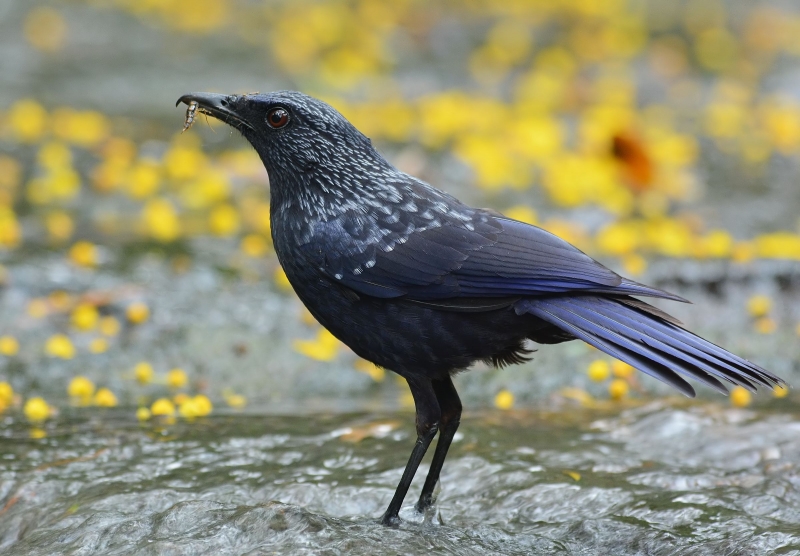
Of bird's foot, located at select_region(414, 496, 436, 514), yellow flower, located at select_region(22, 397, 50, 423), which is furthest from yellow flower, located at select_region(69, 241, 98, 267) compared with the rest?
bird's foot, located at select_region(414, 496, 436, 514)

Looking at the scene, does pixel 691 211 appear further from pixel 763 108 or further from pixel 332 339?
pixel 332 339

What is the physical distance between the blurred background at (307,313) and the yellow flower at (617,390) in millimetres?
35

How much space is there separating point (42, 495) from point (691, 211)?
19.5 ft

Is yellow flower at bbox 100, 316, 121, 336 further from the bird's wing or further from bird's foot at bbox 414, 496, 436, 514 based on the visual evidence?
bird's foot at bbox 414, 496, 436, 514

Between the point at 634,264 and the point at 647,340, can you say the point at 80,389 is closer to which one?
the point at 647,340

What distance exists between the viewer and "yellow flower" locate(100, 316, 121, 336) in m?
6.25

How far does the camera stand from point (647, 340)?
12.4ft

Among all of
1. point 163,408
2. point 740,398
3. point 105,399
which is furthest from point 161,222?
point 740,398

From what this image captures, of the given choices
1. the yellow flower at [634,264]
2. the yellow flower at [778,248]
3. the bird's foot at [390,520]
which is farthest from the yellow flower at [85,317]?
the yellow flower at [778,248]

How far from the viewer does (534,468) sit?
4414 millimetres

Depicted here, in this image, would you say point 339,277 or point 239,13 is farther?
point 239,13

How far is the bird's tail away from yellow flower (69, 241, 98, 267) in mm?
3944

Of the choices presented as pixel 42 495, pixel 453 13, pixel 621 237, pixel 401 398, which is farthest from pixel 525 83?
pixel 42 495

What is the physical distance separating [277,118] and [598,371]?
2439 millimetres
